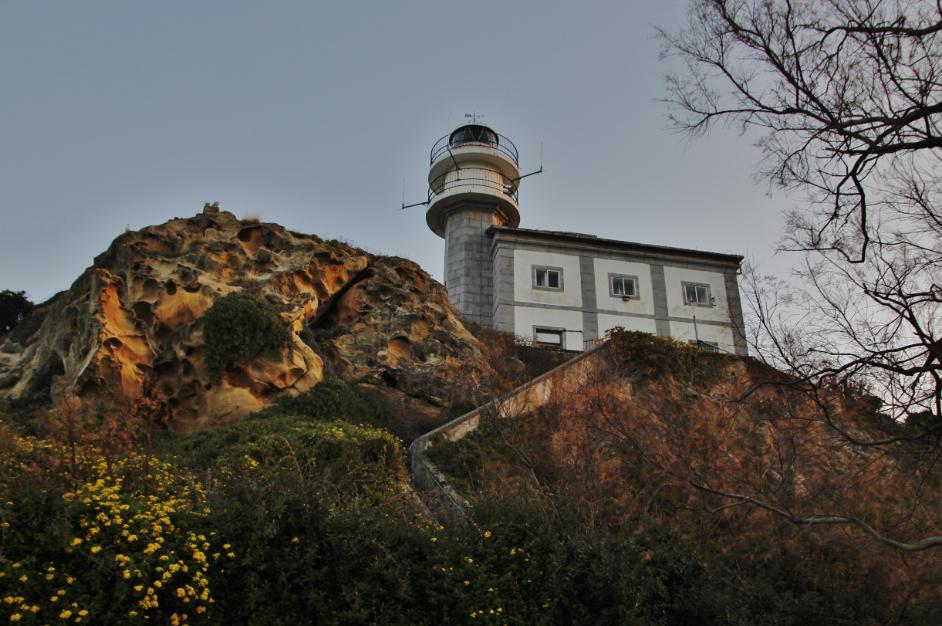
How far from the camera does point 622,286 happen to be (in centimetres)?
2739

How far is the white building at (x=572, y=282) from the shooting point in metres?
26.3

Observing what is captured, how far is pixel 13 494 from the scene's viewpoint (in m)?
5.76

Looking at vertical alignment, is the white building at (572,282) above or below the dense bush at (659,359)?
above

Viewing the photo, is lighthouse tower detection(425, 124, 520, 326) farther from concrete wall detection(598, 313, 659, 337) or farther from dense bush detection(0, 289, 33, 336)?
dense bush detection(0, 289, 33, 336)

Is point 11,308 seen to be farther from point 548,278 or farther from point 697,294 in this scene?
point 697,294

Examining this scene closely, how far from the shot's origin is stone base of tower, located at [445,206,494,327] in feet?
89.8

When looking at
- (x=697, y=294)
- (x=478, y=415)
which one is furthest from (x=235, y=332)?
A: (x=697, y=294)

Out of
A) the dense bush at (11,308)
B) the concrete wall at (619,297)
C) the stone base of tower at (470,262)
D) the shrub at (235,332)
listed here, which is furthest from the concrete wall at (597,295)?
the dense bush at (11,308)

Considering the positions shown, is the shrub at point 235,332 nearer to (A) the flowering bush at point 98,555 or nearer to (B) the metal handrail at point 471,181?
(A) the flowering bush at point 98,555

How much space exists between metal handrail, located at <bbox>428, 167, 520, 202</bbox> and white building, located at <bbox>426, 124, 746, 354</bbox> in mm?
250

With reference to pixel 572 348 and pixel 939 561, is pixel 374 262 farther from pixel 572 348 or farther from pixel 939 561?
pixel 939 561

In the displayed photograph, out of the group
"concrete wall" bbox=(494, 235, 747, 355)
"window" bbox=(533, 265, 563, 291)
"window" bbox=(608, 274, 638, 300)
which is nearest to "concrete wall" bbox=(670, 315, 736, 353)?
"concrete wall" bbox=(494, 235, 747, 355)

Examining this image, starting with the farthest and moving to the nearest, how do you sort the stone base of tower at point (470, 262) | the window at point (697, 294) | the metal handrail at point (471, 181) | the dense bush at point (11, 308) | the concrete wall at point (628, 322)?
the metal handrail at point (471, 181), the window at point (697, 294), the stone base of tower at point (470, 262), the concrete wall at point (628, 322), the dense bush at point (11, 308)

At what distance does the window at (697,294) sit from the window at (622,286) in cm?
202
